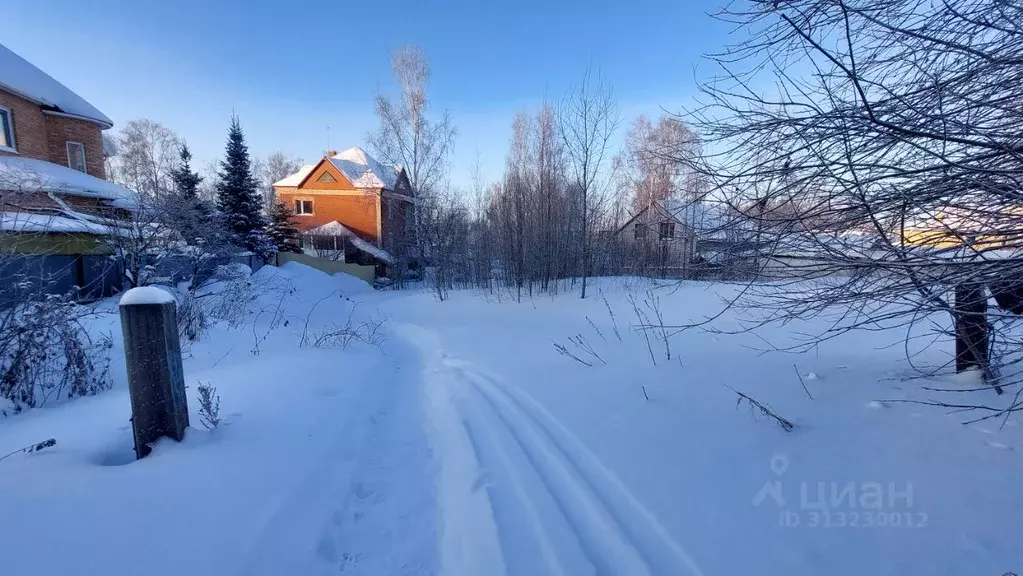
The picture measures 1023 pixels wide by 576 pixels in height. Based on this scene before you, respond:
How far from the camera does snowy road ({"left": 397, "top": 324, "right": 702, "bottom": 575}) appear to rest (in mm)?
2100

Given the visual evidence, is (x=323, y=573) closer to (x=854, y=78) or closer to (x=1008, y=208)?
(x=854, y=78)

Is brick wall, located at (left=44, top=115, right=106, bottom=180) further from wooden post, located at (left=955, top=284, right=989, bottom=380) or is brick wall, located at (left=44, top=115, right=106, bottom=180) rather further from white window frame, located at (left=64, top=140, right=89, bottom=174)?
wooden post, located at (left=955, top=284, right=989, bottom=380)

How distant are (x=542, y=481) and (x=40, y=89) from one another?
73.5ft

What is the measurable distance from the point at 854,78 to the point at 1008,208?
1.17 meters

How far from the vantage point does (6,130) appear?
13.1 m

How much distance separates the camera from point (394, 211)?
24.5m

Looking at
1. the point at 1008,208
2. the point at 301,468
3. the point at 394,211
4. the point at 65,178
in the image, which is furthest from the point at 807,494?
the point at 394,211

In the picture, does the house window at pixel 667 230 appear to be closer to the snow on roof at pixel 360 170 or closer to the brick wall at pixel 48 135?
the brick wall at pixel 48 135

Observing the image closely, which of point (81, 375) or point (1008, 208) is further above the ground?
point (1008, 208)

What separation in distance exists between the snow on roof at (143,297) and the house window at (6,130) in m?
18.1

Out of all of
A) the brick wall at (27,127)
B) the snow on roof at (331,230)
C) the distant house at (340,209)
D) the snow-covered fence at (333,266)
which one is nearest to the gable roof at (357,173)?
the distant house at (340,209)

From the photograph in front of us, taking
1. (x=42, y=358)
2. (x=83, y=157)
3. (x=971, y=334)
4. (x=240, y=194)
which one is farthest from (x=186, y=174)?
(x=971, y=334)

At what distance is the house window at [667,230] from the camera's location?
12.0 ft

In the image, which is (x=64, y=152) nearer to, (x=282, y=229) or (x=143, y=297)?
(x=282, y=229)
